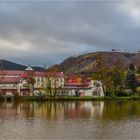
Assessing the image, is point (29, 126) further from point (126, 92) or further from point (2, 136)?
point (126, 92)

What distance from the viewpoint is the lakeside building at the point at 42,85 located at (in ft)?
287

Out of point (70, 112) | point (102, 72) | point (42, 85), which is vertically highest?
point (102, 72)

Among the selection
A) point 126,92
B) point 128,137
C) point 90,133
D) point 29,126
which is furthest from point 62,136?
point 126,92

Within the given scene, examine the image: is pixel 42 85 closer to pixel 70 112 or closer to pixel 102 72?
pixel 102 72

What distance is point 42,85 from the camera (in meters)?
93.2

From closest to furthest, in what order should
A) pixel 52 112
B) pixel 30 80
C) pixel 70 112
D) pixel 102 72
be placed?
pixel 70 112
pixel 52 112
pixel 102 72
pixel 30 80

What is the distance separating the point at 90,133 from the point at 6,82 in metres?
74.3

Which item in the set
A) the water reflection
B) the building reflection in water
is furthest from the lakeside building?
the water reflection

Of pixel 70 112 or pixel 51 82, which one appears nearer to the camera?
pixel 70 112

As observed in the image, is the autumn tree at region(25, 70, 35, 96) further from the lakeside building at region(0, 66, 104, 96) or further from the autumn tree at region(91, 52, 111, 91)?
the autumn tree at region(91, 52, 111, 91)

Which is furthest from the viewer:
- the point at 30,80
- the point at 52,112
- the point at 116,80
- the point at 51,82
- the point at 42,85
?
the point at 116,80

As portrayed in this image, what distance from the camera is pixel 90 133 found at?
87.0 ft

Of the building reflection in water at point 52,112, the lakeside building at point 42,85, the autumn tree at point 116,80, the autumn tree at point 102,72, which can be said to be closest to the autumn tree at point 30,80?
the lakeside building at point 42,85

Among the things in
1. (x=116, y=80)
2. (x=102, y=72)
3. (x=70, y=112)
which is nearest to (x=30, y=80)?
(x=102, y=72)
